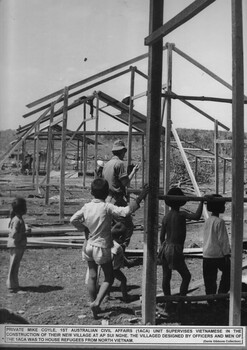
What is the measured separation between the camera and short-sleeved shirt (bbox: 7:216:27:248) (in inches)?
226

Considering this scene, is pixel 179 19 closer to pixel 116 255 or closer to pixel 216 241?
pixel 216 241

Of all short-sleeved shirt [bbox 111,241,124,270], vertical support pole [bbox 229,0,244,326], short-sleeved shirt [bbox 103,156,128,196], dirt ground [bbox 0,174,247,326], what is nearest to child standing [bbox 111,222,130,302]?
short-sleeved shirt [bbox 111,241,124,270]

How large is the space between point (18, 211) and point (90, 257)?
1.22 meters

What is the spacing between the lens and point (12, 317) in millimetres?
4914

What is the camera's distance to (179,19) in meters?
4.07

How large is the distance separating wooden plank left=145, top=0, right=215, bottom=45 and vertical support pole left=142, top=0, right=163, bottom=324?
0.32ft

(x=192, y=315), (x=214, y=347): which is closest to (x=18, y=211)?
(x=192, y=315)

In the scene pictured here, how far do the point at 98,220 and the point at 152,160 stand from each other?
0.92 meters

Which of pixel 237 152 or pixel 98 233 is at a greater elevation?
pixel 237 152

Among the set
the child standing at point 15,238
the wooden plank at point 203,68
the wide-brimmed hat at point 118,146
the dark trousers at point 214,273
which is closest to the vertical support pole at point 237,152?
the dark trousers at point 214,273

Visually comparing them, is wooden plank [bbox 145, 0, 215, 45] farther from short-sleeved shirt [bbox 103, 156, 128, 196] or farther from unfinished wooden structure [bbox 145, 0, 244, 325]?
short-sleeved shirt [bbox 103, 156, 128, 196]

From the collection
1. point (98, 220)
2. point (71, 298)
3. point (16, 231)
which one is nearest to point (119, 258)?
point (98, 220)

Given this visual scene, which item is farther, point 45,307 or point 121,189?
point 121,189

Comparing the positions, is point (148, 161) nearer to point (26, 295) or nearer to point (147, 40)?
point (147, 40)
